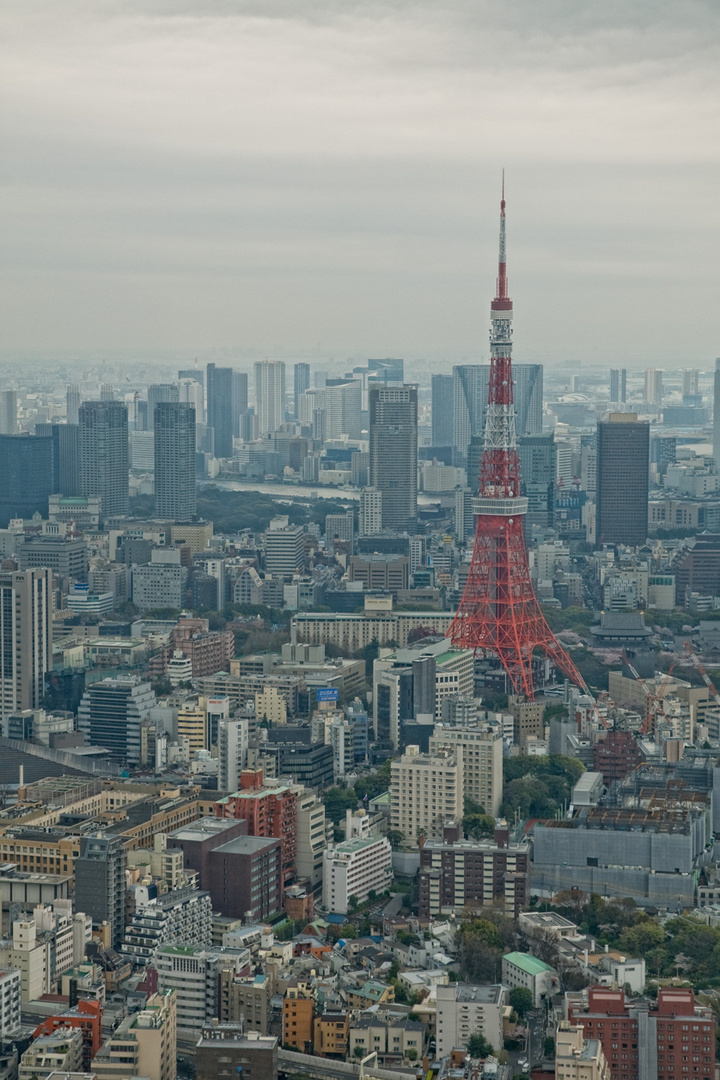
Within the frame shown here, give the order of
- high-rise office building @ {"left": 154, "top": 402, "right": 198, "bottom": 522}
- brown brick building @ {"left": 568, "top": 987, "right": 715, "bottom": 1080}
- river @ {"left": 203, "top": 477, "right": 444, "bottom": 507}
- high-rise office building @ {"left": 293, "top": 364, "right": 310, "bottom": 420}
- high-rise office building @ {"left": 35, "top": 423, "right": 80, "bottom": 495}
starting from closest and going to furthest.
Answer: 1. brown brick building @ {"left": 568, "top": 987, "right": 715, "bottom": 1080}
2. high-rise office building @ {"left": 154, "top": 402, "right": 198, "bottom": 522}
3. high-rise office building @ {"left": 35, "top": 423, "right": 80, "bottom": 495}
4. river @ {"left": 203, "top": 477, "right": 444, "bottom": 507}
5. high-rise office building @ {"left": 293, "top": 364, "right": 310, "bottom": 420}

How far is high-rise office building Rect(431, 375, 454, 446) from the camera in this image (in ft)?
131

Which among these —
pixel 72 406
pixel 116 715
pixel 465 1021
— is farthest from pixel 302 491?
pixel 465 1021

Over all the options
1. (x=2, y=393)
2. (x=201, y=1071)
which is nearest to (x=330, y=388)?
(x=2, y=393)

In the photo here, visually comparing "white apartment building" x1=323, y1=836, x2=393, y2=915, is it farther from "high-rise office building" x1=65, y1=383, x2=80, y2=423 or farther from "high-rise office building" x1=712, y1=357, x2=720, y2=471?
"high-rise office building" x1=712, y1=357, x2=720, y2=471

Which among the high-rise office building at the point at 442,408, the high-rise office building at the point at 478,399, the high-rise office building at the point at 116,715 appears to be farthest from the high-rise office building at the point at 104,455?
the high-rise office building at the point at 116,715

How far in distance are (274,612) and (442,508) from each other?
411 inches

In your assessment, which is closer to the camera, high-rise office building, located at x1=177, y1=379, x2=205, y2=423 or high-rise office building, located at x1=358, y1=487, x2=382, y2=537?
high-rise office building, located at x1=358, y1=487, x2=382, y2=537

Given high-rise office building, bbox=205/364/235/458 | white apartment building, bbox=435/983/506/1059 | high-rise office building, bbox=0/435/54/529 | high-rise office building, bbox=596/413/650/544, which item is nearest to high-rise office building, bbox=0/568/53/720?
white apartment building, bbox=435/983/506/1059

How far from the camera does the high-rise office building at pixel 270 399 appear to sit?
43.2 meters

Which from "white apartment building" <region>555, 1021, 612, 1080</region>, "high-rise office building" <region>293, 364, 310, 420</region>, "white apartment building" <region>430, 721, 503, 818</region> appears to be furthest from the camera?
"high-rise office building" <region>293, 364, 310, 420</region>

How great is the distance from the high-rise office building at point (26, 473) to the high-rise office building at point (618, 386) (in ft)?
43.9

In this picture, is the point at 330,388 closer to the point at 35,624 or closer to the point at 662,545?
the point at 662,545

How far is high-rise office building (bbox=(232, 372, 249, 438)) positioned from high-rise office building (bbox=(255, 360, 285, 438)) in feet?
1.07

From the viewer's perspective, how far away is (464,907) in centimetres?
1061
